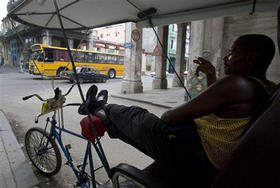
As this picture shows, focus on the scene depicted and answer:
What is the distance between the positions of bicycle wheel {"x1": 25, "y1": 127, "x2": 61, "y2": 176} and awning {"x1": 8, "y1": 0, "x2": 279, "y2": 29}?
1.57 metres

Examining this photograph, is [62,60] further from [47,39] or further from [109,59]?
[47,39]

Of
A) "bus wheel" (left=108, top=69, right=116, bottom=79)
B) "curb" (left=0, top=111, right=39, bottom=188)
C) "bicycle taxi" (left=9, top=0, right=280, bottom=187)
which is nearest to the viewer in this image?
"bicycle taxi" (left=9, top=0, right=280, bottom=187)

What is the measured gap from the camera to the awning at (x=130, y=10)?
7.69 feet

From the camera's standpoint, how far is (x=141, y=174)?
127 centimetres

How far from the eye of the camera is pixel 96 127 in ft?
5.73

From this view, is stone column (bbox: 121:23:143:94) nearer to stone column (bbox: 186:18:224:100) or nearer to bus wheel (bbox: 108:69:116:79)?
stone column (bbox: 186:18:224:100)

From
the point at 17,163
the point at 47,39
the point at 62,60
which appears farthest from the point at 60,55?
the point at 17,163

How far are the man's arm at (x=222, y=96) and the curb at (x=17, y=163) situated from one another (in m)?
2.31

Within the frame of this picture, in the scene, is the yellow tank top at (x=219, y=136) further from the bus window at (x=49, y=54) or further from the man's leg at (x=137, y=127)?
the bus window at (x=49, y=54)

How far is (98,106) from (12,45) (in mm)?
41198

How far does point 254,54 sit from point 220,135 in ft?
1.86

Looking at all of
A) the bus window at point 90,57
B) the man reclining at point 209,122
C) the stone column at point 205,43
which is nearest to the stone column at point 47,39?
the bus window at point 90,57

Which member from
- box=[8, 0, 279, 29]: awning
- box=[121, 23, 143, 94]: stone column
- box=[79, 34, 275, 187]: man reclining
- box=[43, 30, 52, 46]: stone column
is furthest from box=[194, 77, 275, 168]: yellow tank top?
box=[43, 30, 52, 46]: stone column

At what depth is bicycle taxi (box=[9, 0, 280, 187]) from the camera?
0.70 meters
